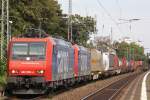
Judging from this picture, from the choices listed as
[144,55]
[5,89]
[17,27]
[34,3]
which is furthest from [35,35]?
[144,55]

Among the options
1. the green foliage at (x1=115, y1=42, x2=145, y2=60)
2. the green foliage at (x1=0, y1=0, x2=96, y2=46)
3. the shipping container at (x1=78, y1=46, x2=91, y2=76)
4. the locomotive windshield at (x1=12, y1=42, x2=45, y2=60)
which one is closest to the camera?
the locomotive windshield at (x1=12, y1=42, x2=45, y2=60)

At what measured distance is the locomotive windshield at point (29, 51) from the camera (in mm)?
27281

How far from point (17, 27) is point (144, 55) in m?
136

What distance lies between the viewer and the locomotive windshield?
2728cm

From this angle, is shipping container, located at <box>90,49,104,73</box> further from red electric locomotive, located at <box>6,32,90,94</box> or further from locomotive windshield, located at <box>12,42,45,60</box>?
locomotive windshield, located at <box>12,42,45,60</box>

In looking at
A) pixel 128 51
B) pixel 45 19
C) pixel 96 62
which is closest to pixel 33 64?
pixel 96 62

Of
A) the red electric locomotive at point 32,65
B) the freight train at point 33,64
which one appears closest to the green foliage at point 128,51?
the freight train at point 33,64

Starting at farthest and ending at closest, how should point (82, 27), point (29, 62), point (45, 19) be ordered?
1. point (82, 27)
2. point (45, 19)
3. point (29, 62)

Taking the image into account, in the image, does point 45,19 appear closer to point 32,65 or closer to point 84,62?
point 84,62

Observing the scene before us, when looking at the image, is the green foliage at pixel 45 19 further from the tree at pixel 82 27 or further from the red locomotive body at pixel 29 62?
the red locomotive body at pixel 29 62

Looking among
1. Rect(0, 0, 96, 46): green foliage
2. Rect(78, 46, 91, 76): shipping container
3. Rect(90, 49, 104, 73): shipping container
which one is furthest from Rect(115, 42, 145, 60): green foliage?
Rect(78, 46, 91, 76): shipping container

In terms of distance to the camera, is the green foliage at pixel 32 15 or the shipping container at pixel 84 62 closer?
the shipping container at pixel 84 62

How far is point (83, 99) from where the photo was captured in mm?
26969

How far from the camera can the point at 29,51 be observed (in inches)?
1078
